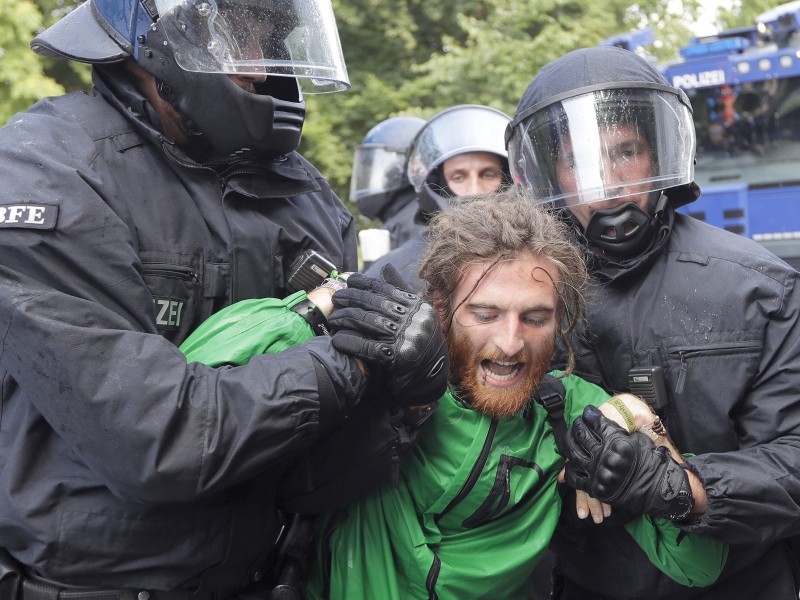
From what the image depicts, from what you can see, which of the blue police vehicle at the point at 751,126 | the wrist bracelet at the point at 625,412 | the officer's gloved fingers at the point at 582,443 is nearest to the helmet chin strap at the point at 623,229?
the wrist bracelet at the point at 625,412

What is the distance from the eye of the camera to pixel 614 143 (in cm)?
275

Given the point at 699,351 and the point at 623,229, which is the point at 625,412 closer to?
the point at 699,351

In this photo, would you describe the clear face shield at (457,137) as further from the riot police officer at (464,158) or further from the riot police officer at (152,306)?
the riot police officer at (152,306)

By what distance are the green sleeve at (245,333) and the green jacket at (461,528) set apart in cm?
8

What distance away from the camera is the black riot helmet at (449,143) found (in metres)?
4.57

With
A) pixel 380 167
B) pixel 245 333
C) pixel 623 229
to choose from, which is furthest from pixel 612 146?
pixel 380 167

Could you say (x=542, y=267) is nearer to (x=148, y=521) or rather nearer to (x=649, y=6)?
(x=148, y=521)

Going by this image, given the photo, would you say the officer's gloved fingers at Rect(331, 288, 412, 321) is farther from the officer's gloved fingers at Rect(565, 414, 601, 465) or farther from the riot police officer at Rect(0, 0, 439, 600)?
the officer's gloved fingers at Rect(565, 414, 601, 465)

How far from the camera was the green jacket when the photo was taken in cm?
233

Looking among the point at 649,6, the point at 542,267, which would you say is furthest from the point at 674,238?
the point at 649,6

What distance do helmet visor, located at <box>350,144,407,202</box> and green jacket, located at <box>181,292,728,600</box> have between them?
471 centimetres

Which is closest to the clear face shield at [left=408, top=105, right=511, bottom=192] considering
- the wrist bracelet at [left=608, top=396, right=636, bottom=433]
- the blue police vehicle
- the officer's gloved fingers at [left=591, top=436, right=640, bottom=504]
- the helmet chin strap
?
the helmet chin strap

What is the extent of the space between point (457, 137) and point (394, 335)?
9.02 feet

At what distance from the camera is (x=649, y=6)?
15.3 m
